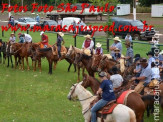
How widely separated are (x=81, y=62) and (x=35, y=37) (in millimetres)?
19970

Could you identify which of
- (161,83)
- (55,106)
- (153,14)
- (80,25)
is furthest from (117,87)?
(153,14)

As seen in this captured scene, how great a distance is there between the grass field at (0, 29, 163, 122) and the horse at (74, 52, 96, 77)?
136 centimetres

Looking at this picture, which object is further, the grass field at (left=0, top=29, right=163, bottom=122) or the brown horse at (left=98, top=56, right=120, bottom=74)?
the brown horse at (left=98, top=56, right=120, bottom=74)

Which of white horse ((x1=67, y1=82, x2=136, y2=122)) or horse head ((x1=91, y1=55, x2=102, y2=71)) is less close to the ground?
horse head ((x1=91, y1=55, x2=102, y2=71))

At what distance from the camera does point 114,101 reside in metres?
12.1

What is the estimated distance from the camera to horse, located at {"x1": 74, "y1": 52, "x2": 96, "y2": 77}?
20789 millimetres

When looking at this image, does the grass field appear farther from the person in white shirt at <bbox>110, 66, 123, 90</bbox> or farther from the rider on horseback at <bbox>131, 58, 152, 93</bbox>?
the person in white shirt at <bbox>110, 66, 123, 90</bbox>

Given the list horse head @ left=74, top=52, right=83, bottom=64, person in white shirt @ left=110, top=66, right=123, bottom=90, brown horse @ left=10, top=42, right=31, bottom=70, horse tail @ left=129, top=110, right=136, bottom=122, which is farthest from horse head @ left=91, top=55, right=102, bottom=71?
horse tail @ left=129, top=110, right=136, bottom=122

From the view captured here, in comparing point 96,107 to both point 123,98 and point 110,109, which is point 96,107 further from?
point 123,98

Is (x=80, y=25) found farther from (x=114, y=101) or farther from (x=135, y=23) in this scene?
(x=114, y=101)

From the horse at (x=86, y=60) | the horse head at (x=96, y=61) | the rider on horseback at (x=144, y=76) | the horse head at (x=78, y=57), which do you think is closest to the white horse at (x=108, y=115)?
the rider on horseback at (x=144, y=76)

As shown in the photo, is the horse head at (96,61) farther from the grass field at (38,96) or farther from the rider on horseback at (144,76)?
the rider on horseback at (144,76)

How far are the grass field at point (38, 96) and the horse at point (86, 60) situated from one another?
136cm

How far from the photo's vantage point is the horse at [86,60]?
20.8 metres
